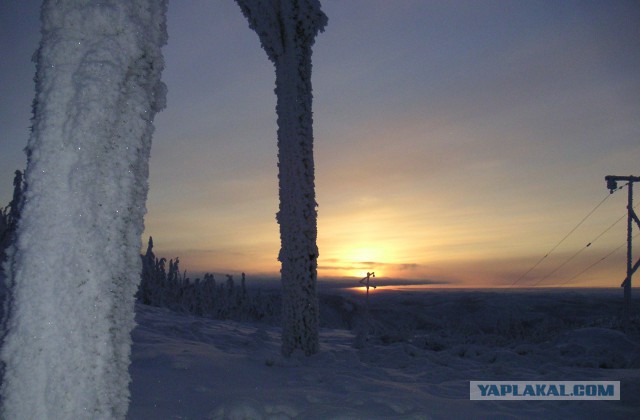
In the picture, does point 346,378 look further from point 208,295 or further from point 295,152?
point 208,295

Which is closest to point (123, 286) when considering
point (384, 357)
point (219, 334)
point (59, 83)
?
point (59, 83)

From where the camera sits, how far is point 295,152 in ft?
15.4

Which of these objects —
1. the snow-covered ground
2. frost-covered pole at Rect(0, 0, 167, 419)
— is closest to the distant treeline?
the snow-covered ground

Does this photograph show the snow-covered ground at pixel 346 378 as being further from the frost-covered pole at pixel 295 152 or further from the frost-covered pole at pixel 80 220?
the frost-covered pole at pixel 80 220

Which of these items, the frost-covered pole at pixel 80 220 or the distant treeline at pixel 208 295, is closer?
the frost-covered pole at pixel 80 220

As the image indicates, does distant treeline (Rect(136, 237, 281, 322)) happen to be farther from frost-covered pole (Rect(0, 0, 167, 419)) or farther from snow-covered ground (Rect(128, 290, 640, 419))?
frost-covered pole (Rect(0, 0, 167, 419))

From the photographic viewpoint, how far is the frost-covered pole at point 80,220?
89 centimetres

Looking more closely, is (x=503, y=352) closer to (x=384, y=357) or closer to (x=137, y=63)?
(x=384, y=357)

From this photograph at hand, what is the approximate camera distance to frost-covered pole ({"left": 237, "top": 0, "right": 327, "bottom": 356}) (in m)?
4.60

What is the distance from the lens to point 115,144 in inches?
39.4

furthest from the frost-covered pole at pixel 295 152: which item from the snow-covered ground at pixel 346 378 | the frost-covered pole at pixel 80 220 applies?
the frost-covered pole at pixel 80 220

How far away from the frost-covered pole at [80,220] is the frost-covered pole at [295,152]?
3.59m

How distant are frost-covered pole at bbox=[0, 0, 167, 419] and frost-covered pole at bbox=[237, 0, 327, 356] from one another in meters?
3.59

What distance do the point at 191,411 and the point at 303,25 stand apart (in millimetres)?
4717
